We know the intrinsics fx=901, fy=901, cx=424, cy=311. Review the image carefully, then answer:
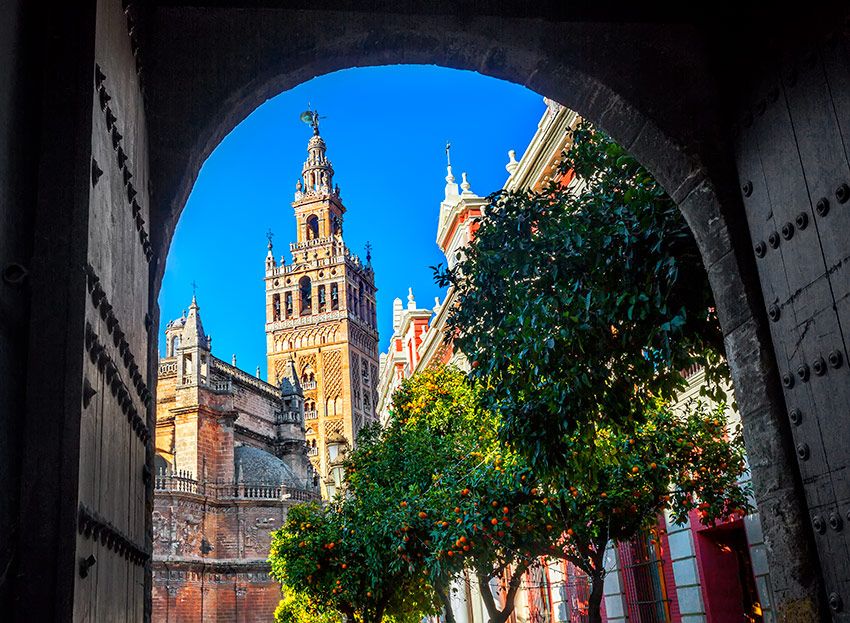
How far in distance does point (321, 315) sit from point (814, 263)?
264 feet

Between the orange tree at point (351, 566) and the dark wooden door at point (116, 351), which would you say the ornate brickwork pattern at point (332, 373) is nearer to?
the orange tree at point (351, 566)

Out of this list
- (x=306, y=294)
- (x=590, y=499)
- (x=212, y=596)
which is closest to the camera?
(x=590, y=499)

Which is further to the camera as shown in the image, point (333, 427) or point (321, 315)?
point (321, 315)

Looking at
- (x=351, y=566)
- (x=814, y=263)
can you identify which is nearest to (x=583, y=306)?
(x=814, y=263)

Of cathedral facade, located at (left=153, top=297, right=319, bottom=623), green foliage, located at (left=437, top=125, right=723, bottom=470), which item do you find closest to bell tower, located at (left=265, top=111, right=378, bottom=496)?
cathedral facade, located at (left=153, top=297, right=319, bottom=623)

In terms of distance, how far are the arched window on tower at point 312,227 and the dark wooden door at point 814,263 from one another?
82.3 m

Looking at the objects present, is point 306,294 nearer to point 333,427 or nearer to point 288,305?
point 288,305

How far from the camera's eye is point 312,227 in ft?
283

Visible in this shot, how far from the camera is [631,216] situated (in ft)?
22.3

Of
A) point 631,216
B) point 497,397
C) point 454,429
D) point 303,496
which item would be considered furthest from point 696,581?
point 303,496

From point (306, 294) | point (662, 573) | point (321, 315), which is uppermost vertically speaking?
point (306, 294)

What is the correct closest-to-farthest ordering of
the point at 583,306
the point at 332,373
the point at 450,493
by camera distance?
the point at 583,306
the point at 450,493
the point at 332,373

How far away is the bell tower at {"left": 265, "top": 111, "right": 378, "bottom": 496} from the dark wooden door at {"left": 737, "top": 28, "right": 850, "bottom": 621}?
76.7 meters

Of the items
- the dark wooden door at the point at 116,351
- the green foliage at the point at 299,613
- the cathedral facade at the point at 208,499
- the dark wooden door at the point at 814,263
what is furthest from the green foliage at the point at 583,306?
the cathedral facade at the point at 208,499
